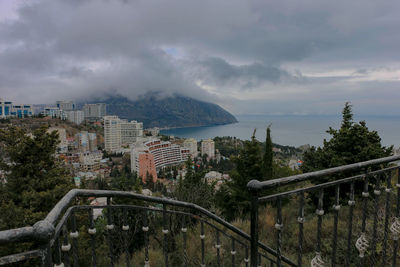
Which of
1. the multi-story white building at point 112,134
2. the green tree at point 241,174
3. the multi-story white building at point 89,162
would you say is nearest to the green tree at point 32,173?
the green tree at point 241,174

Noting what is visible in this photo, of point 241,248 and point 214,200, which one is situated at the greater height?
point 241,248

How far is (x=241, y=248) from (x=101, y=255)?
146 inches

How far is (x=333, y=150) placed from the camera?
6762 mm

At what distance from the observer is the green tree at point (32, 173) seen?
7.21 m

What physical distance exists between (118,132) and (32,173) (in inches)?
3770

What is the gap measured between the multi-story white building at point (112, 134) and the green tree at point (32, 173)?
3586 inches

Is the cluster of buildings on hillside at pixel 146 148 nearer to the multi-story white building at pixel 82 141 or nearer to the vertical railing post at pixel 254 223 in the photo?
the multi-story white building at pixel 82 141

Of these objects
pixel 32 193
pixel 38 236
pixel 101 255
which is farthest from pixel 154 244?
pixel 38 236

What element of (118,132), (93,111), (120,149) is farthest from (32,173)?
(93,111)

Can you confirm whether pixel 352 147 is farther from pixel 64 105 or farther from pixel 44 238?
pixel 64 105

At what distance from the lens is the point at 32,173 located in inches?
311

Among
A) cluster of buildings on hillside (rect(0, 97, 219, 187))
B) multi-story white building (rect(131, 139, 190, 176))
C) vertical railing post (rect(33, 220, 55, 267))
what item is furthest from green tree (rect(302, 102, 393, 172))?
multi-story white building (rect(131, 139, 190, 176))

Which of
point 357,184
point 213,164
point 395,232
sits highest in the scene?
point 395,232

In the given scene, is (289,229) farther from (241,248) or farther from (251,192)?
(251,192)
